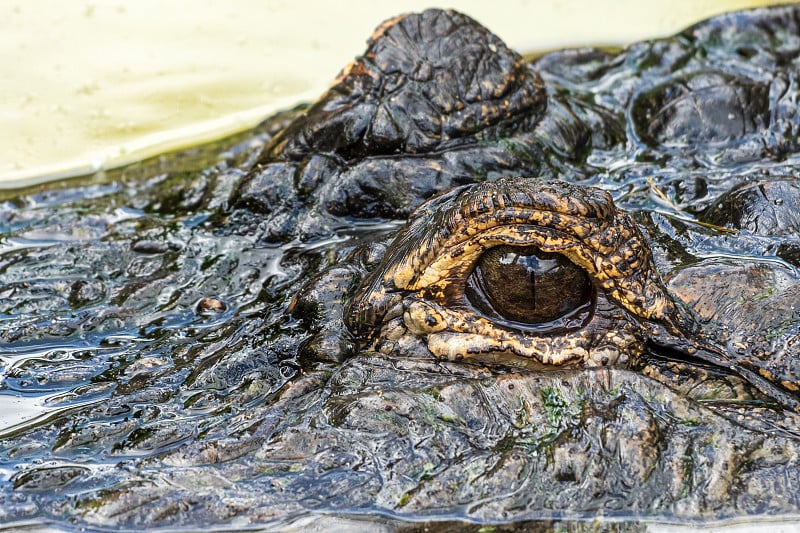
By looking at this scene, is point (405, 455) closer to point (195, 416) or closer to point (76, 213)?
point (195, 416)

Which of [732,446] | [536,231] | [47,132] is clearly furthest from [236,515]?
[47,132]

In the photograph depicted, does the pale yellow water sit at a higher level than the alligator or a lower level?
higher

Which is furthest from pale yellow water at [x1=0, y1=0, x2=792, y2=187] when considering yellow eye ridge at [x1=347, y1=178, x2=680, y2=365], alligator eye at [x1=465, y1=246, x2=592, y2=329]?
alligator eye at [x1=465, y1=246, x2=592, y2=329]

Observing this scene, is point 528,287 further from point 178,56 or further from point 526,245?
point 178,56

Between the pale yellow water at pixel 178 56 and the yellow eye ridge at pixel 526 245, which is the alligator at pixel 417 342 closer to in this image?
the yellow eye ridge at pixel 526 245

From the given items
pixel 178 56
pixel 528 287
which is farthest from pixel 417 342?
pixel 178 56

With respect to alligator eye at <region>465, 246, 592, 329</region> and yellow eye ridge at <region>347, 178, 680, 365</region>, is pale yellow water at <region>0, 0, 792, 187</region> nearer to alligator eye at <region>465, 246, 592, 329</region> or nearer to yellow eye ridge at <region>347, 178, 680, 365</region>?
yellow eye ridge at <region>347, 178, 680, 365</region>

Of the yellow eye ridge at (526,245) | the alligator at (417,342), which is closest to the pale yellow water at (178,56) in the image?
the alligator at (417,342)
